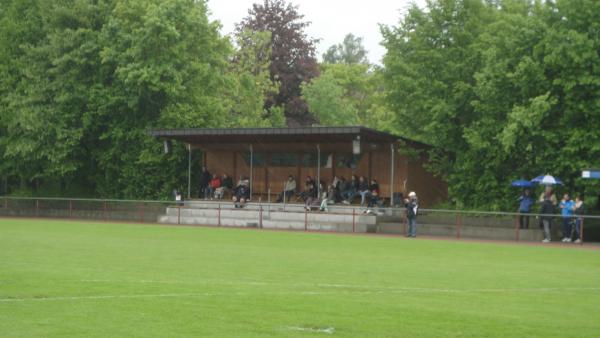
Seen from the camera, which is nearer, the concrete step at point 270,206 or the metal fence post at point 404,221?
the metal fence post at point 404,221

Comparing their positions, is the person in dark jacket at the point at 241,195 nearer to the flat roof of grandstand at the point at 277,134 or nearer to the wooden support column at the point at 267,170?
the wooden support column at the point at 267,170

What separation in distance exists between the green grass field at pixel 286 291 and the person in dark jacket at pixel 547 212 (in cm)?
565

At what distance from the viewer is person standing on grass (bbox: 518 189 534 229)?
34.3 m

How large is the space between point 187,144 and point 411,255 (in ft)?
77.1

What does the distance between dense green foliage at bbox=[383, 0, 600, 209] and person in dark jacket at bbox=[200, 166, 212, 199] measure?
32.8 ft

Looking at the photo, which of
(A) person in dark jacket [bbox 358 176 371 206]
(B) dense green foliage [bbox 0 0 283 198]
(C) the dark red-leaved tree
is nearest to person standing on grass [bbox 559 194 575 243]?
(A) person in dark jacket [bbox 358 176 371 206]

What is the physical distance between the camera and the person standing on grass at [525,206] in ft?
113

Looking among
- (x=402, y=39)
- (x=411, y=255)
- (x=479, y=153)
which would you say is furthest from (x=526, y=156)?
(x=411, y=255)

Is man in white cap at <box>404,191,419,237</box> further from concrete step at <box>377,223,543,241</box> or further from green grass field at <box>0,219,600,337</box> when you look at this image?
green grass field at <box>0,219,600,337</box>

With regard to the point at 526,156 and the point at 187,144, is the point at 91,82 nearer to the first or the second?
the point at 187,144

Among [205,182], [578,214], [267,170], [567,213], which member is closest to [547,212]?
[567,213]

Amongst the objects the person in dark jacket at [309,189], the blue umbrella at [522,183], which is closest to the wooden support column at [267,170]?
the person in dark jacket at [309,189]

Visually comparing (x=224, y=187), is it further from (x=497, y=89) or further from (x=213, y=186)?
(x=497, y=89)

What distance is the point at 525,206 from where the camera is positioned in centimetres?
3428
